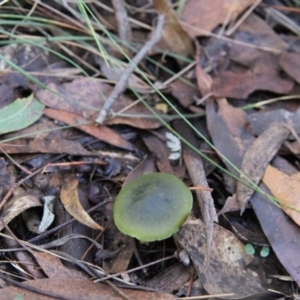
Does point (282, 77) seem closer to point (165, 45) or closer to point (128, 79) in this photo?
point (165, 45)

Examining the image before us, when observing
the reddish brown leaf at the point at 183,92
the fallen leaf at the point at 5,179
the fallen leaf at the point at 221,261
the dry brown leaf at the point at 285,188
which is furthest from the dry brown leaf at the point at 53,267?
the reddish brown leaf at the point at 183,92

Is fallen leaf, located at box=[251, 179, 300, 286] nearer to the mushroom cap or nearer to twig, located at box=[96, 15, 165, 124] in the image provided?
the mushroom cap

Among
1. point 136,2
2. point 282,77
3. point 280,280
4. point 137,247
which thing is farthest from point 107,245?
point 136,2

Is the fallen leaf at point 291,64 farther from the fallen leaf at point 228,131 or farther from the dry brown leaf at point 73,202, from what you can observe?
the dry brown leaf at point 73,202

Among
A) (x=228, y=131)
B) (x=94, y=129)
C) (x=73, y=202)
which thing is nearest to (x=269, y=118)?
(x=228, y=131)

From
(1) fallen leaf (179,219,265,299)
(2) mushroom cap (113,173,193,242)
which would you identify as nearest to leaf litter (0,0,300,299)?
(1) fallen leaf (179,219,265,299)

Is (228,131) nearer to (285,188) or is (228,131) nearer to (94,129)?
(285,188)

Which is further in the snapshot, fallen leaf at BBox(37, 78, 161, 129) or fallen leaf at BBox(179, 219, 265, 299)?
fallen leaf at BBox(37, 78, 161, 129)
